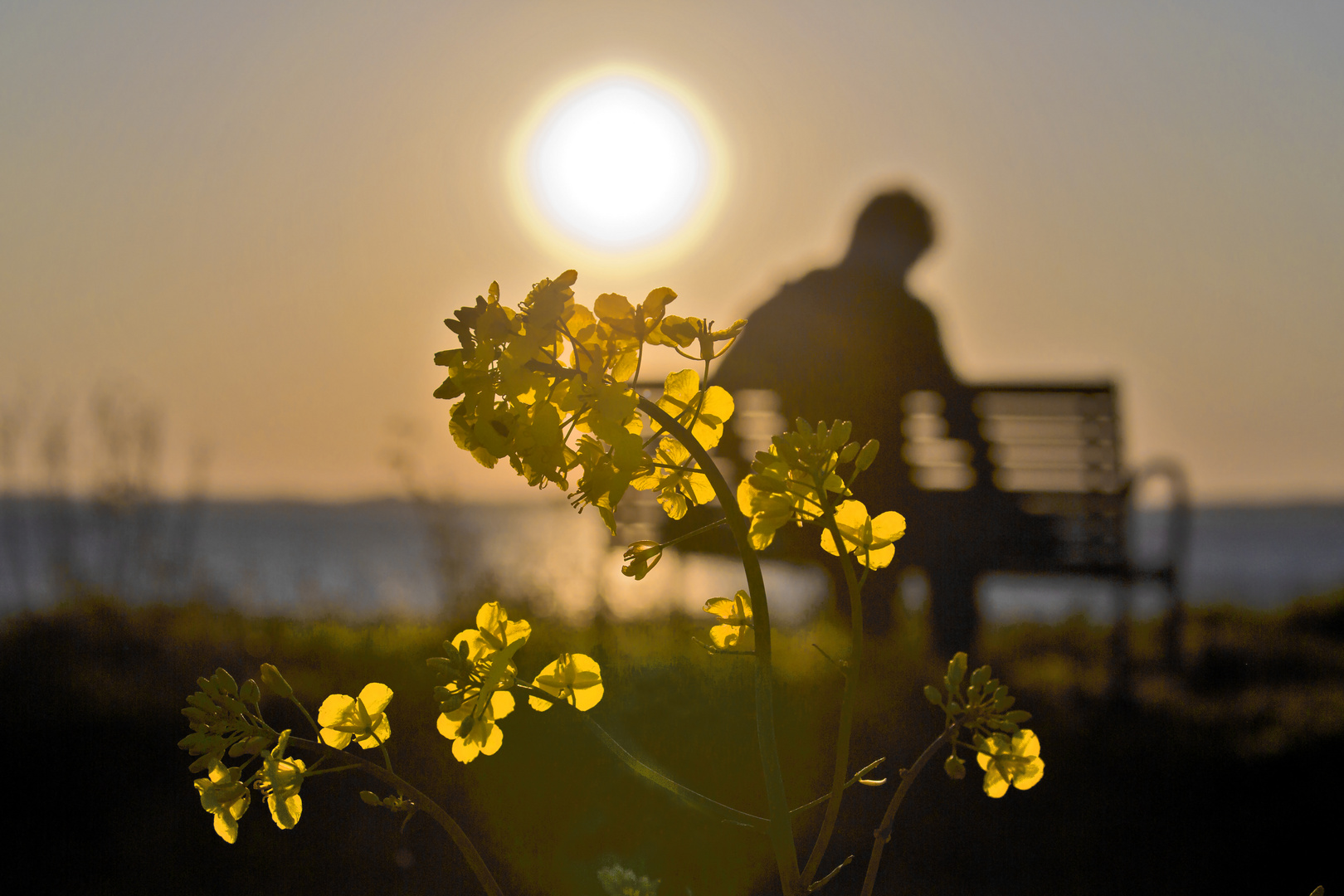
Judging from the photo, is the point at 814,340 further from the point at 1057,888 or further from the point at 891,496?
the point at 1057,888

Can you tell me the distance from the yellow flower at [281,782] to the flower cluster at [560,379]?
0.19 metres

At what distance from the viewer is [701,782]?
6.73ft

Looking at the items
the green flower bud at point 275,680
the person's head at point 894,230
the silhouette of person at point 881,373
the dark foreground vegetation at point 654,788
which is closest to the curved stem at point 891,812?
the green flower bud at point 275,680

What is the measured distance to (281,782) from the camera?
51 centimetres

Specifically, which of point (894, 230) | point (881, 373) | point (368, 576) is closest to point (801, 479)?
point (881, 373)

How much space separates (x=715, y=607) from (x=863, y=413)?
2567 millimetres

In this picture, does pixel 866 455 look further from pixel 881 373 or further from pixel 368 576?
pixel 368 576

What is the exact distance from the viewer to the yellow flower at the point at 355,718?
57 cm

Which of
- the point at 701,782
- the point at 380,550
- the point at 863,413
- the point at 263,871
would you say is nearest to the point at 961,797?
the point at 701,782

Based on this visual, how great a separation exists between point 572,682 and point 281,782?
0.16 m

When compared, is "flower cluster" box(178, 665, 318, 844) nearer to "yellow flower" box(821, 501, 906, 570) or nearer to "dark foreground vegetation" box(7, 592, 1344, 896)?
"yellow flower" box(821, 501, 906, 570)

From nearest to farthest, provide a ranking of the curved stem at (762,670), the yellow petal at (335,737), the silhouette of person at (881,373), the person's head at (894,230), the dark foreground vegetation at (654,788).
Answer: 1. the curved stem at (762,670)
2. the yellow petal at (335,737)
3. the dark foreground vegetation at (654,788)
4. the silhouette of person at (881,373)
5. the person's head at (894,230)

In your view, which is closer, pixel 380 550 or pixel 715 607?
pixel 715 607

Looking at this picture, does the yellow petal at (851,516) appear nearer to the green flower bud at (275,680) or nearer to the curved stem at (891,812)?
the curved stem at (891,812)
